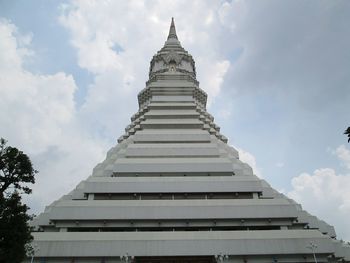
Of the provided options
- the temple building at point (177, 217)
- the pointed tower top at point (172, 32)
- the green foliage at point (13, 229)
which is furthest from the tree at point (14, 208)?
the pointed tower top at point (172, 32)

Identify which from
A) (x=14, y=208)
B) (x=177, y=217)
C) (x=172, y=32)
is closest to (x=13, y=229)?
(x=14, y=208)

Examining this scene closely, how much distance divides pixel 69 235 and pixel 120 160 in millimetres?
13253

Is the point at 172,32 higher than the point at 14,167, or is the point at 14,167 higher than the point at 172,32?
the point at 172,32

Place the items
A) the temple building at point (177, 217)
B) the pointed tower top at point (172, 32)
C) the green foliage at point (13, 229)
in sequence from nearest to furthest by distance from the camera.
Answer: the green foliage at point (13, 229)
the temple building at point (177, 217)
the pointed tower top at point (172, 32)

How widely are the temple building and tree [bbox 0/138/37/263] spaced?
46.4ft

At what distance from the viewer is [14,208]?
2225cm

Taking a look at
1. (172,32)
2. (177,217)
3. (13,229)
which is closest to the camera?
(13,229)

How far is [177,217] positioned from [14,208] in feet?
66.6

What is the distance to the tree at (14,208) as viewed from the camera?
2155cm

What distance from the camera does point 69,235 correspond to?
3616 cm

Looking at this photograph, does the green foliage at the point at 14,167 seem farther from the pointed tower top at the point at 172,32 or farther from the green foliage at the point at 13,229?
the pointed tower top at the point at 172,32

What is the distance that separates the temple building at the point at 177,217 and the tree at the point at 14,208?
46.4ft

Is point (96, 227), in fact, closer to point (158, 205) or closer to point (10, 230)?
point (158, 205)

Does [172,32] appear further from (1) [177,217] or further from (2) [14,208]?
(2) [14,208]
